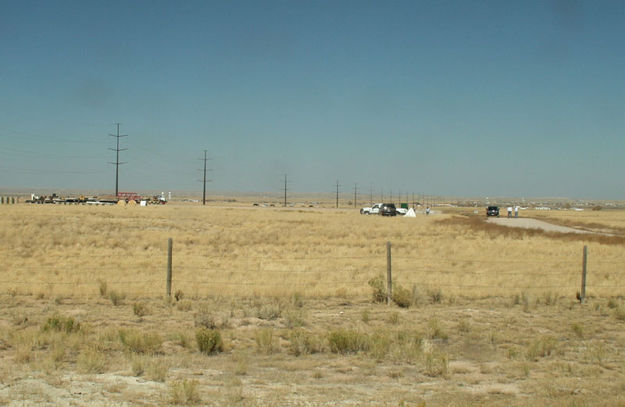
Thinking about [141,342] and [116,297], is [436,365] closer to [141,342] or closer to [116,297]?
[141,342]

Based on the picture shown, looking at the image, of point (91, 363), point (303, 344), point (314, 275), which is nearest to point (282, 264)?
point (314, 275)

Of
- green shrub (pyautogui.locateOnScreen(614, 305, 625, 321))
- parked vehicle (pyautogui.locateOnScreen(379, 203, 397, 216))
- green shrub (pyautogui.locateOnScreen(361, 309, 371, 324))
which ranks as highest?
parked vehicle (pyautogui.locateOnScreen(379, 203, 397, 216))

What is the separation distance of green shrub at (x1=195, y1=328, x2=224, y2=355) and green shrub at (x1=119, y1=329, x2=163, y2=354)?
0.72 metres

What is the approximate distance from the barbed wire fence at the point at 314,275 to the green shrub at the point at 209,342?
5.57m

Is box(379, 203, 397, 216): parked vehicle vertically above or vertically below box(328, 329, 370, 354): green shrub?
above

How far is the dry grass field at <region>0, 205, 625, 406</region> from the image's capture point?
8.24 m

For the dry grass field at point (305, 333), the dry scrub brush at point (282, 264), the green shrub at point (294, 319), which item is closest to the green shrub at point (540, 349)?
the dry grass field at point (305, 333)

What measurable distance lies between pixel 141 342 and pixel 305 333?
3.07 metres

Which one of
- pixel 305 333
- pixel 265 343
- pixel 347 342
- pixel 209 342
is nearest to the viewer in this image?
pixel 209 342

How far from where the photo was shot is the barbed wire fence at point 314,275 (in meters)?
18.0

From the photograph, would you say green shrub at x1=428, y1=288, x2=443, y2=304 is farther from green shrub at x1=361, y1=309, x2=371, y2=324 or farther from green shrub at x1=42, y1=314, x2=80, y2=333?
green shrub at x1=42, y1=314, x2=80, y2=333

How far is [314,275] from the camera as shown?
22.1 m

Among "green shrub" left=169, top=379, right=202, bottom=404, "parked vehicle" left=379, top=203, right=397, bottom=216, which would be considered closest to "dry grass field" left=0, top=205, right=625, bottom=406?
"green shrub" left=169, top=379, right=202, bottom=404

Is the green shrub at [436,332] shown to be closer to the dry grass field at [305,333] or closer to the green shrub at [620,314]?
the dry grass field at [305,333]
